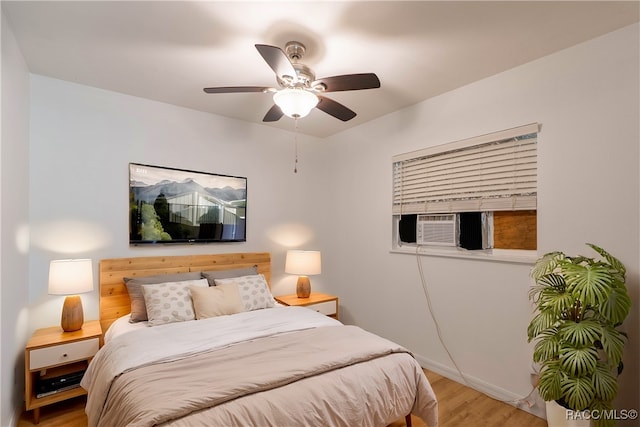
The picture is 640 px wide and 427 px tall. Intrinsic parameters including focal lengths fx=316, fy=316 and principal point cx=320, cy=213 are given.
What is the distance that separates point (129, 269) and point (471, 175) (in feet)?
10.5

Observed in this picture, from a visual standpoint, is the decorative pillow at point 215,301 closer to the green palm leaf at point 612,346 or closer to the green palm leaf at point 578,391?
the green palm leaf at point 578,391

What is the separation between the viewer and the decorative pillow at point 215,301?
8.67ft

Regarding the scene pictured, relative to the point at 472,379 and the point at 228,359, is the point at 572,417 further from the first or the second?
the point at 228,359

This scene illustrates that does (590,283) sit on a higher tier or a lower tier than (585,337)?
higher

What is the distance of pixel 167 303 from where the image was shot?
2.59 meters

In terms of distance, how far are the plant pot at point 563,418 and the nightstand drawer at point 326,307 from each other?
6.89 feet

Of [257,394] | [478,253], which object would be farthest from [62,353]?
[478,253]

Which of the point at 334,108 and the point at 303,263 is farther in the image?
the point at 303,263

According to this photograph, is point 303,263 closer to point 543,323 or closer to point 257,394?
point 257,394

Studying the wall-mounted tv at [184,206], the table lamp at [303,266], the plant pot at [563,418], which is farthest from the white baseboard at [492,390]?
the wall-mounted tv at [184,206]

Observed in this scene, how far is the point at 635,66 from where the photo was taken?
1932mm

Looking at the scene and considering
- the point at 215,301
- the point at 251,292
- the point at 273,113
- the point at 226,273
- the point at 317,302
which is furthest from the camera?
the point at 317,302

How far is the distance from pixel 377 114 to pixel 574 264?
233 cm

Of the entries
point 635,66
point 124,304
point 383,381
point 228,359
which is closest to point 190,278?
point 124,304
